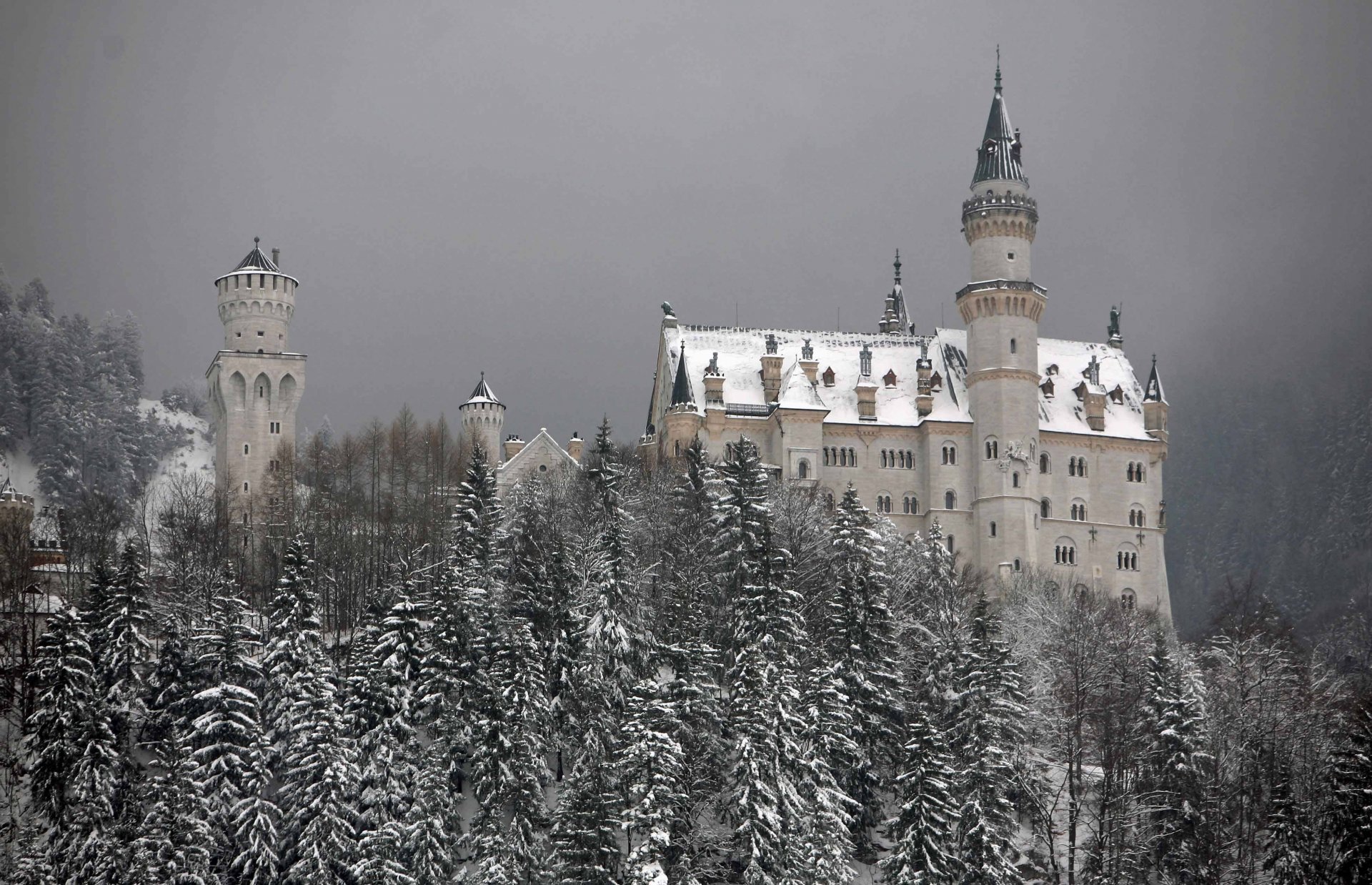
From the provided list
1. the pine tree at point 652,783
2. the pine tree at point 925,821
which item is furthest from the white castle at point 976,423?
the pine tree at point 652,783

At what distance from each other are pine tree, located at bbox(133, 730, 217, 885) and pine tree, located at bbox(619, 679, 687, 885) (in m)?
12.6

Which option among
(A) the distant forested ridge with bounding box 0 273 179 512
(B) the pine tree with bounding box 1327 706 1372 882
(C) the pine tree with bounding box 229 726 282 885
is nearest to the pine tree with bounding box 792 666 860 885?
(B) the pine tree with bounding box 1327 706 1372 882

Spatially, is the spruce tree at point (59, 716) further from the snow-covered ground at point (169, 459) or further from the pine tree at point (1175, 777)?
the snow-covered ground at point (169, 459)

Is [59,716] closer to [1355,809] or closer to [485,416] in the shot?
[1355,809]

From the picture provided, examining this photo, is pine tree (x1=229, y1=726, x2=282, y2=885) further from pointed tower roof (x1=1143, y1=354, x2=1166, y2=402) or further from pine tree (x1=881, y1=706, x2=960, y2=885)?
pointed tower roof (x1=1143, y1=354, x2=1166, y2=402)

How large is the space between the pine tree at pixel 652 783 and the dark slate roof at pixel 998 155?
191 ft

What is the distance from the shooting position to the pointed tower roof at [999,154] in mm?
103000

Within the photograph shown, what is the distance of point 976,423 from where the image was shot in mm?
100812

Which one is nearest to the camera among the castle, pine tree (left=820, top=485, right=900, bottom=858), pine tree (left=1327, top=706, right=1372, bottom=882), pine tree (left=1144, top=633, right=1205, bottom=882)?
pine tree (left=1327, top=706, right=1372, bottom=882)

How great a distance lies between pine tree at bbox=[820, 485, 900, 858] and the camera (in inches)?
2249

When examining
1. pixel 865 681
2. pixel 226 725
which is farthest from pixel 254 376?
pixel 865 681

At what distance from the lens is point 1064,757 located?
61.4 metres

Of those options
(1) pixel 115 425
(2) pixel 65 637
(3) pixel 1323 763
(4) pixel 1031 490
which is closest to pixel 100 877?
(2) pixel 65 637

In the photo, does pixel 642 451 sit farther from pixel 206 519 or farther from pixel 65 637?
pixel 65 637
